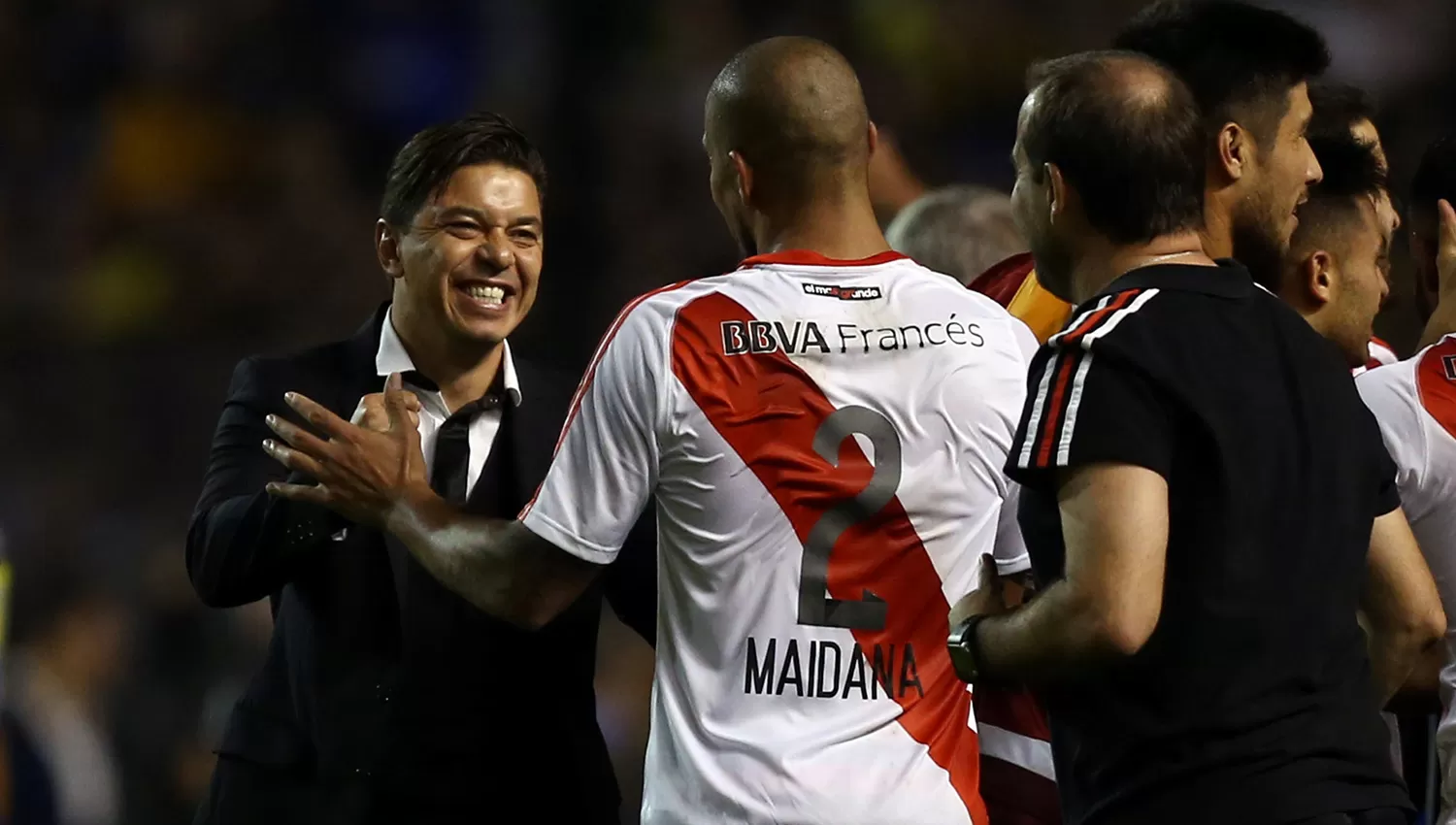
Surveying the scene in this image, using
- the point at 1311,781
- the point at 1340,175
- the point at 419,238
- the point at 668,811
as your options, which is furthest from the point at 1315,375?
the point at 419,238

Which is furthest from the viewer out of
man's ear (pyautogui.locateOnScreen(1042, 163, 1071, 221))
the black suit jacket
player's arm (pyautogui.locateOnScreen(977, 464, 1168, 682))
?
the black suit jacket

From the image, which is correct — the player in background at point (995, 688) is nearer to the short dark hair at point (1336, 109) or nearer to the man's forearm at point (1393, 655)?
the man's forearm at point (1393, 655)

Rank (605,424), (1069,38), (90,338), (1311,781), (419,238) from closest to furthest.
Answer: (1311,781), (605,424), (419,238), (90,338), (1069,38)

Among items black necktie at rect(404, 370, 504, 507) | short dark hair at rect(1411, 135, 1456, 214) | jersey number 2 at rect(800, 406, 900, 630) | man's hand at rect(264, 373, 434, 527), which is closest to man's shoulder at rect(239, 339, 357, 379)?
black necktie at rect(404, 370, 504, 507)

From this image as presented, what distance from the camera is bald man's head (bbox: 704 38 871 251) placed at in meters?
2.97

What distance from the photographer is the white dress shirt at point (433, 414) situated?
3422 mm

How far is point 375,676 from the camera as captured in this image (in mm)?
3238

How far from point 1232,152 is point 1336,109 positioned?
4.12 ft

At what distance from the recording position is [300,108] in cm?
850

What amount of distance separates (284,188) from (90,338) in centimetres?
106

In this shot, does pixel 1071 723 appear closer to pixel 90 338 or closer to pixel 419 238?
pixel 419 238

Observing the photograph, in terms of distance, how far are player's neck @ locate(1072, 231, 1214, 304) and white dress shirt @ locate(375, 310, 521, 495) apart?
1341 millimetres

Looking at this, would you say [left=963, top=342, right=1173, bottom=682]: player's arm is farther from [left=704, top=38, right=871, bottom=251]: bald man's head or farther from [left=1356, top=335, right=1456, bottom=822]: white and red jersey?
[left=1356, top=335, right=1456, bottom=822]: white and red jersey

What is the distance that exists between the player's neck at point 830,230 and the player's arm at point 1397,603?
0.88 metres
